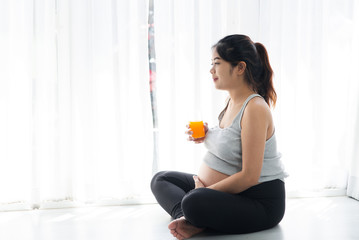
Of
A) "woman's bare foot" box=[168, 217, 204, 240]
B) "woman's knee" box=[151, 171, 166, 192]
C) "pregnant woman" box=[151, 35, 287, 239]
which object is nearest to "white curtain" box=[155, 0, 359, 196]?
"woman's knee" box=[151, 171, 166, 192]

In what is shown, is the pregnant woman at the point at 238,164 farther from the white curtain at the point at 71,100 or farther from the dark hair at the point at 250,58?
the white curtain at the point at 71,100

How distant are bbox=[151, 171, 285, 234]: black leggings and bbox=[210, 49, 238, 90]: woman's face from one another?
46 centimetres

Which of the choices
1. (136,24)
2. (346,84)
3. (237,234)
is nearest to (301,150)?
(346,84)

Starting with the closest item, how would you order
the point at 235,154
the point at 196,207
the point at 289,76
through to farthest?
the point at 196,207 → the point at 235,154 → the point at 289,76

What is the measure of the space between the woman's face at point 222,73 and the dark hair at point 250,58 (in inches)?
0.8

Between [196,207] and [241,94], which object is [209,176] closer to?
[196,207]

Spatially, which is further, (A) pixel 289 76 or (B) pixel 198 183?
(A) pixel 289 76

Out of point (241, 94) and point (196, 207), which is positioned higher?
point (241, 94)

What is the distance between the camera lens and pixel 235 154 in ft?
6.13

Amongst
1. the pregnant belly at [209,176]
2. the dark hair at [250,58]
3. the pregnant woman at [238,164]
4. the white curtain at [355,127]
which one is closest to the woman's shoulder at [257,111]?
the pregnant woman at [238,164]

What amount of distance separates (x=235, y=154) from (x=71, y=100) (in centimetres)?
95

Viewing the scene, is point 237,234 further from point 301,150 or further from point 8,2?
point 8,2

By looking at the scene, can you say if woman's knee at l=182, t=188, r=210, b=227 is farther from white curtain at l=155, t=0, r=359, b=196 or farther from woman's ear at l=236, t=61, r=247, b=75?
white curtain at l=155, t=0, r=359, b=196

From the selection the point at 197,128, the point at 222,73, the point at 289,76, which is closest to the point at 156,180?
the point at 197,128
